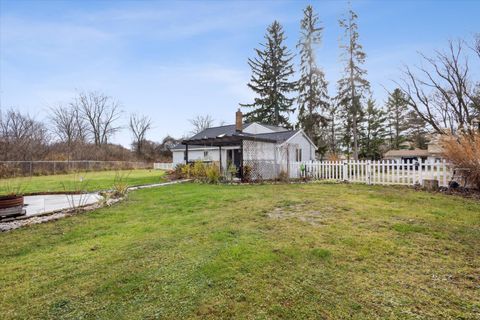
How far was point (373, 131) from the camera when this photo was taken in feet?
121

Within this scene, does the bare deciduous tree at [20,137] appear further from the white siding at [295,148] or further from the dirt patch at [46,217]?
the white siding at [295,148]

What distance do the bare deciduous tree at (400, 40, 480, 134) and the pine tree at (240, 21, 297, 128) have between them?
1763 centimetres

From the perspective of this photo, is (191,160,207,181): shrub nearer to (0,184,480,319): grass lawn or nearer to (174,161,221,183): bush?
(174,161,221,183): bush

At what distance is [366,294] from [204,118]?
155 ft

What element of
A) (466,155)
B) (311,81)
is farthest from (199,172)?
(311,81)

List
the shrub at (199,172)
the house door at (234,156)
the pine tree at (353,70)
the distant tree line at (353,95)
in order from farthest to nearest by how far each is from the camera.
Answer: the pine tree at (353,70) < the house door at (234,156) < the distant tree line at (353,95) < the shrub at (199,172)

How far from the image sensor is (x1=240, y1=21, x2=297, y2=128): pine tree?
33.9 metres

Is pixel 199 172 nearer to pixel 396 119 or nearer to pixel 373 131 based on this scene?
pixel 373 131

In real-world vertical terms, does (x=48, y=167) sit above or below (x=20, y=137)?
below

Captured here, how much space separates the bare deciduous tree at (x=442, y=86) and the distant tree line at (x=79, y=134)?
31105 mm

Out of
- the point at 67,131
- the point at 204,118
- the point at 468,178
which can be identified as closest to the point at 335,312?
the point at 468,178

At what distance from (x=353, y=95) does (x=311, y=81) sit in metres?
5.12

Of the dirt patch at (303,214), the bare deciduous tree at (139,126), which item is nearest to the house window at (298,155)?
the dirt patch at (303,214)

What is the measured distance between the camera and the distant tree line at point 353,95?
1638 centimetres
